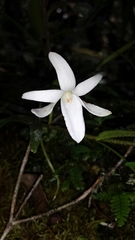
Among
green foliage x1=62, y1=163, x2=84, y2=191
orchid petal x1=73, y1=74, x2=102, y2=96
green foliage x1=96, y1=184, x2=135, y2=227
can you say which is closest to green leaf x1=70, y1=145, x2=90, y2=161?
green foliage x1=62, y1=163, x2=84, y2=191

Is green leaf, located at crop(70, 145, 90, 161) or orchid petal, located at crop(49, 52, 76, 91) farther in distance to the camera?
green leaf, located at crop(70, 145, 90, 161)

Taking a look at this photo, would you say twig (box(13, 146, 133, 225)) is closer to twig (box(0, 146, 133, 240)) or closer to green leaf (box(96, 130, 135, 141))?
twig (box(0, 146, 133, 240))

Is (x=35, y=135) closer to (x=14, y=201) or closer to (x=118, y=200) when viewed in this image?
(x=14, y=201)

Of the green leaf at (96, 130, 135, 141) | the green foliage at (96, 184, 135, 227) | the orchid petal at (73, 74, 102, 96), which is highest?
the orchid petal at (73, 74, 102, 96)

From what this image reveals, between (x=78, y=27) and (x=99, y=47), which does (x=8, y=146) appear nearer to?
(x=78, y=27)

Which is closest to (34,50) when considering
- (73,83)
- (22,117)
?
(22,117)

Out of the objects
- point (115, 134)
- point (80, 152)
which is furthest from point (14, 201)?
point (115, 134)
